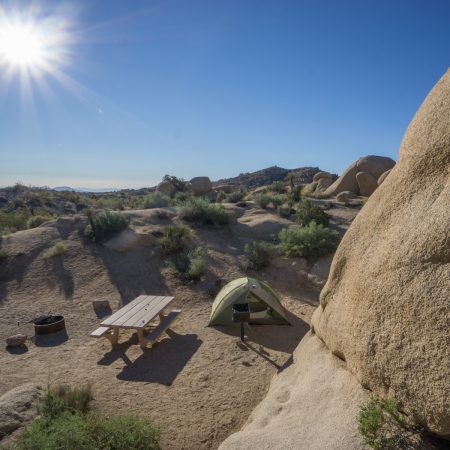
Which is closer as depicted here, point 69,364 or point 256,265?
point 69,364

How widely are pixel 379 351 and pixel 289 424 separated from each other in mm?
1100

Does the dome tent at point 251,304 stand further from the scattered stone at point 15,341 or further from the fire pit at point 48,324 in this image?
the scattered stone at point 15,341

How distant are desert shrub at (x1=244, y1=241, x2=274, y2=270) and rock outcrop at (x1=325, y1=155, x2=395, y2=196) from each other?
38.3 feet

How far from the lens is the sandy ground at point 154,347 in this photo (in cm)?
464

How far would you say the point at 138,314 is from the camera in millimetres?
6555

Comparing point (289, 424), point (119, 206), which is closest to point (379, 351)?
point (289, 424)

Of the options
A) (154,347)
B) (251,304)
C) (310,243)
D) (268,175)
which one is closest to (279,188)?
(310,243)

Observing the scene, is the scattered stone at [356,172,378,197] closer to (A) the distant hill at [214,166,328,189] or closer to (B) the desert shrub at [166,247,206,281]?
(B) the desert shrub at [166,247,206,281]

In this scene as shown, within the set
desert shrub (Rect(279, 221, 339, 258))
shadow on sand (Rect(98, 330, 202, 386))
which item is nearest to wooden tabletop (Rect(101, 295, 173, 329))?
shadow on sand (Rect(98, 330, 202, 386))

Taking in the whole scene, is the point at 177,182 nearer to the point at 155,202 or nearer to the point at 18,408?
the point at 155,202

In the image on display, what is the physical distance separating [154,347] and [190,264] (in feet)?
11.6

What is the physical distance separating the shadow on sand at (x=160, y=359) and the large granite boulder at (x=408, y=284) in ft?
9.35

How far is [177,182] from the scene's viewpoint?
2589 centimetres

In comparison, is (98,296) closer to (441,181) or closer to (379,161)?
(441,181)
